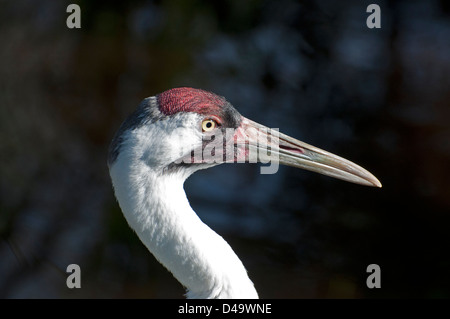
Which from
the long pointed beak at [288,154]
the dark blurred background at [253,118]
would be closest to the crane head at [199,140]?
the long pointed beak at [288,154]

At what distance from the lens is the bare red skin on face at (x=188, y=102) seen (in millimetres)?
1785

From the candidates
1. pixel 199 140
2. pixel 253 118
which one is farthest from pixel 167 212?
pixel 253 118

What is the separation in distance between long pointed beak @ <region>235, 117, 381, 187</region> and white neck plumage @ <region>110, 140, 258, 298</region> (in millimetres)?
318

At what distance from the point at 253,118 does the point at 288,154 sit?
2.58 metres

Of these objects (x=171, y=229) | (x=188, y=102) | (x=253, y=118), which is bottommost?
(x=171, y=229)

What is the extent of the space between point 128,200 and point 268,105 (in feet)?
9.62

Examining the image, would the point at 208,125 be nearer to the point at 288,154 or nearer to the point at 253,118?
the point at 288,154

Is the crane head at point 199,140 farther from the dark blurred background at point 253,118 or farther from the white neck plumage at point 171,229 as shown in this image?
the dark blurred background at point 253,118

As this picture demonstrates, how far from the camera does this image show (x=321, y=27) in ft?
14.4

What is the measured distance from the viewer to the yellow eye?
72.2 inches

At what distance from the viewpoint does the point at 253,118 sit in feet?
14.9

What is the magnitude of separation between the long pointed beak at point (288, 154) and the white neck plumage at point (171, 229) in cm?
32
